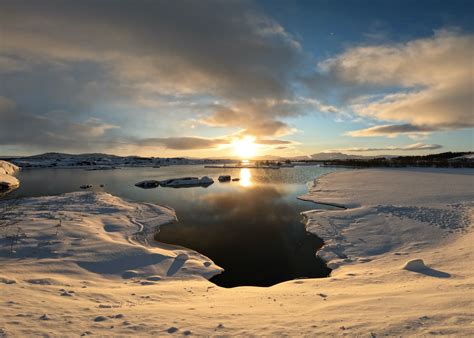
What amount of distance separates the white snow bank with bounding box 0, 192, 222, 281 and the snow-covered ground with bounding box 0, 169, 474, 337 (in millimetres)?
44

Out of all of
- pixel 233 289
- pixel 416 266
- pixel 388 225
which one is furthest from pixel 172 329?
pixel 388 225

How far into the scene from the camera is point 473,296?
588 centimetres

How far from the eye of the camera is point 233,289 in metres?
8.97

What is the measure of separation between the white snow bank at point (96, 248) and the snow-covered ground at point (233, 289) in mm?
44

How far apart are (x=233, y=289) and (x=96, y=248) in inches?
265

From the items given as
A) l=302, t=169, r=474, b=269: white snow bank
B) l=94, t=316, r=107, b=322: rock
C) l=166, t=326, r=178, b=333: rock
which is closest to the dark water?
l=302, t=169, r=474, b=269: white snow bank

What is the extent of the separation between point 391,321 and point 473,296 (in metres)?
2.44

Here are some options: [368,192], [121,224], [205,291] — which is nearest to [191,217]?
[121,224]

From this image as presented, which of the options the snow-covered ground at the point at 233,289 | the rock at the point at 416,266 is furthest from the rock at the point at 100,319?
the rock at the point at 416,266

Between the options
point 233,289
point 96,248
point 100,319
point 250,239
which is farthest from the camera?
point 250,239

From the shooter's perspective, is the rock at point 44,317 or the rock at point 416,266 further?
the rock at point 416,266

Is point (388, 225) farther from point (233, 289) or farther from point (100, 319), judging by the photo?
point (100, 319)

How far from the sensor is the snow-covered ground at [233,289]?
17.1 ft

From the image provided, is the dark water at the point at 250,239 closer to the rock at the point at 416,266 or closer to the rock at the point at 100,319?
the rock at the point at 416,266
